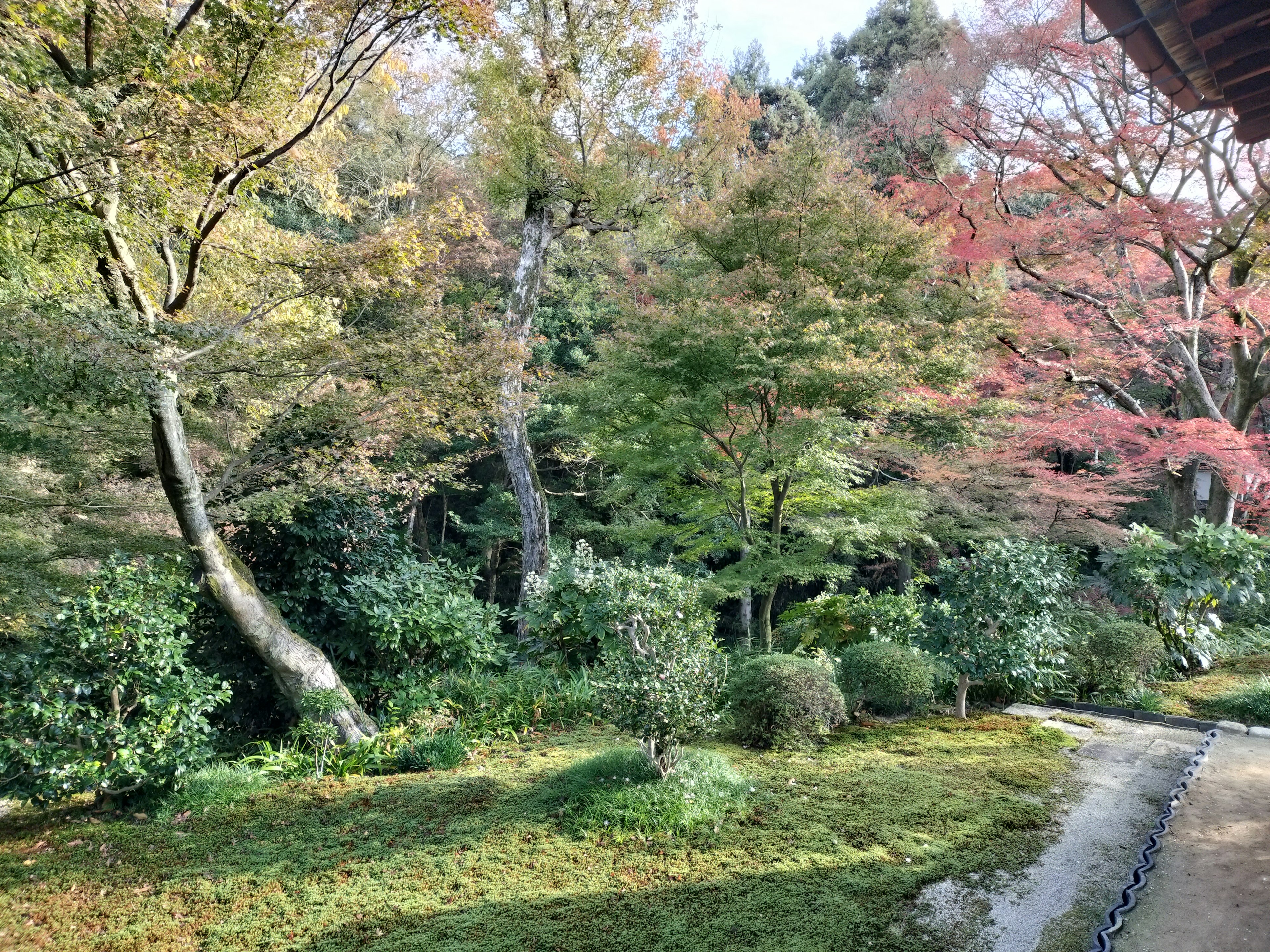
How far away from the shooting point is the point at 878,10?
17.2m

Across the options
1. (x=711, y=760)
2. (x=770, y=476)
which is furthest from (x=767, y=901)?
(x=770, y=476)

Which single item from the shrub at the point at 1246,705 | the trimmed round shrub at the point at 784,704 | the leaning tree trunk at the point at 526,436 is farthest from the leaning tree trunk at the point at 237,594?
the shrub at the point at 1246,705

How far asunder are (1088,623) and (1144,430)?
3984 mm

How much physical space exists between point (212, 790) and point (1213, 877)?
473cm

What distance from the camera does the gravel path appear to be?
2.35m

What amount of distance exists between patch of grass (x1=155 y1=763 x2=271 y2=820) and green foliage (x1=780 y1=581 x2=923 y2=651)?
4333mm

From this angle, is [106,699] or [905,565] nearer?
[106,699]

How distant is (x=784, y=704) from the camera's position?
4.25 m

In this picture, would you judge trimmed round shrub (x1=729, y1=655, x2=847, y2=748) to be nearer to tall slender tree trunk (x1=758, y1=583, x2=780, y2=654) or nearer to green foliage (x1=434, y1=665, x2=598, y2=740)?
green foliage (x1=434, y1=665, x2=598, y2=740)

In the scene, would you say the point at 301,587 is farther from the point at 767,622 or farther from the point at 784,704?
the point at 767,622

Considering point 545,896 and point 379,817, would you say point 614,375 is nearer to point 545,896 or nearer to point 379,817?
point 379,817

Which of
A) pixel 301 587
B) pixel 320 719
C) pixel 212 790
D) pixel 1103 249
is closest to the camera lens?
pixel 212 790

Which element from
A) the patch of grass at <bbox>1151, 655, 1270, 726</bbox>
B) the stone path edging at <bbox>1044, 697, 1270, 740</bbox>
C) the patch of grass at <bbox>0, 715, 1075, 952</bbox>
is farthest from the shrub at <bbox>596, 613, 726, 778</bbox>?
the patch of grass at <bbox>1151, 655, 1270, 726</bbox>

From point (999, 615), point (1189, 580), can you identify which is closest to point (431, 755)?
point (999, 615)
